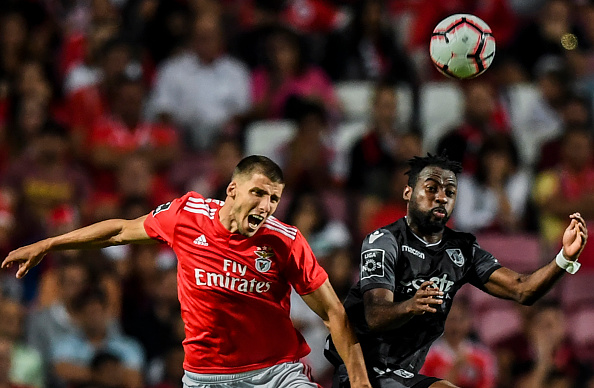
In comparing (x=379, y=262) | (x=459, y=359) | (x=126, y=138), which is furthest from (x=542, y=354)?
(x=126, y=138)

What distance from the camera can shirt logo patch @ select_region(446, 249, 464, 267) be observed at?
5.88m

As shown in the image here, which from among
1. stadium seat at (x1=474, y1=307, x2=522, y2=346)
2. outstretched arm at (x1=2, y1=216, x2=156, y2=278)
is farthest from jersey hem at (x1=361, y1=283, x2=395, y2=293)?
stadium seat at (x1=474, y1=307, x2=522, y2=346)

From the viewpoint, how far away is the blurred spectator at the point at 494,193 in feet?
32.7

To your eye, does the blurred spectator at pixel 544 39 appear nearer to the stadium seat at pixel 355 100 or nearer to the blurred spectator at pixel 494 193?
the stadium seat at pixel 355 100

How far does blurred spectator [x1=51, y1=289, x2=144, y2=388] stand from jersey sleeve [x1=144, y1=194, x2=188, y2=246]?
3.12 m

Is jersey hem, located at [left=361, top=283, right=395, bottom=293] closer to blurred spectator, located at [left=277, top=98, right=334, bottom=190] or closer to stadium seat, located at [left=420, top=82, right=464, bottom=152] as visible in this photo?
blurred spectator, located at [left=277, top=98, right=334, bottom=190]

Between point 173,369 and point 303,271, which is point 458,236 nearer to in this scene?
point 303,271

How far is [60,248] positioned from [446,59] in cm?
260

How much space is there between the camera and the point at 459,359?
28.9ft

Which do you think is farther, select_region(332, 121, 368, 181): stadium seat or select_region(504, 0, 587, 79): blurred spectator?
select_region(504, 0, 587, 79): blurred spectator

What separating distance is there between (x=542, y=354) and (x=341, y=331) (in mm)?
3900

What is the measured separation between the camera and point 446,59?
6.44 metres

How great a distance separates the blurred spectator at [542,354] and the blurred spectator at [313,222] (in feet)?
5.87

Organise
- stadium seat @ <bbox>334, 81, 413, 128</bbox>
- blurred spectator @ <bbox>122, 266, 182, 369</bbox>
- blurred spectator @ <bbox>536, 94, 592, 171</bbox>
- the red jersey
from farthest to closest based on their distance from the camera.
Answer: stadium seat @ <bbox>334, 81, 413, 128</bbox>
blurred spectator @ <bbox>536, 94, 592, 171</bbox>
blurred spectator @ <bbox>122, 266, 182, 369</bbox>
the red jersey
